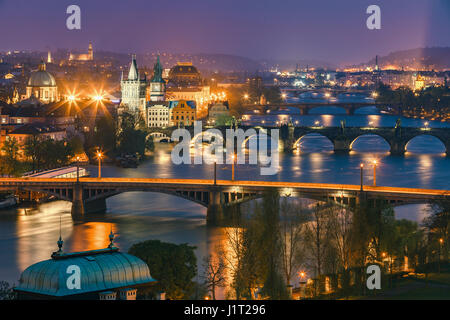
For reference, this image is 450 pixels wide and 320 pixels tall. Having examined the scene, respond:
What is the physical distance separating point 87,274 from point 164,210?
45.3 feet

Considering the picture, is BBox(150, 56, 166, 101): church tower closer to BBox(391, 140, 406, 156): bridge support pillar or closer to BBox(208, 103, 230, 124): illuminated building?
BBox(208, 103, 230, 124): illuminated building

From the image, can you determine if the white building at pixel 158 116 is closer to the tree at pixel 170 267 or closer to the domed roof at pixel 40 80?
the domed roof at pixel 40 80

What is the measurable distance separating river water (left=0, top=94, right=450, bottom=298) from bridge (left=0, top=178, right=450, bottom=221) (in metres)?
0.45

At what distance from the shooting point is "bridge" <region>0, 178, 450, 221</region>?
73.5ft

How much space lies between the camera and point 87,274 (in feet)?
38.0

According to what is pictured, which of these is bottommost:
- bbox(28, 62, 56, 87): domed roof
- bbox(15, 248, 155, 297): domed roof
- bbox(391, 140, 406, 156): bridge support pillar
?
bbox(391, 140, 406, 156): bridge support pillar

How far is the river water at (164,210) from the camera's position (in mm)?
20828

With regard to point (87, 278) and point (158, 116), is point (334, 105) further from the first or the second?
point (87, 278)

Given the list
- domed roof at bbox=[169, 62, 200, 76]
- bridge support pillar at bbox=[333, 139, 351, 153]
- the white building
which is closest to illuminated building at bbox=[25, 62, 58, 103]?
the white building

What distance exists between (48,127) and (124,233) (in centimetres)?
2142

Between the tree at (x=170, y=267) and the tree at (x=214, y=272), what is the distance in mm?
395

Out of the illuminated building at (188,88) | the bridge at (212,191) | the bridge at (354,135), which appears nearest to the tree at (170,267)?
the bridge at (212,191)

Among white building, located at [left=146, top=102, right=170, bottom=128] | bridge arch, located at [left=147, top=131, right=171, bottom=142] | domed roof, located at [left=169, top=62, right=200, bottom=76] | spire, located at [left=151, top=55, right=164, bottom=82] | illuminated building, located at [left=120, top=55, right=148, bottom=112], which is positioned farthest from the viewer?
domed roof, located at [left=169, top=62, right=200, bottom=76]
